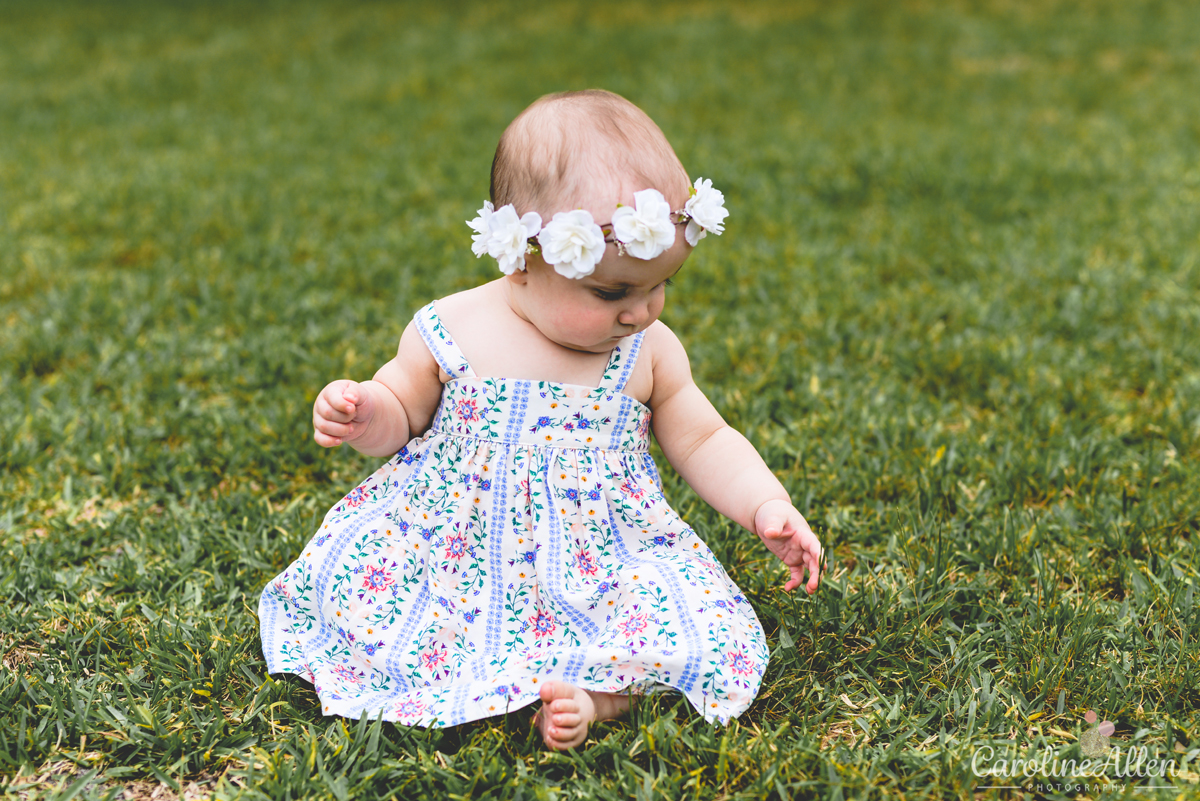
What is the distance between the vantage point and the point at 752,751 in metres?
1.79

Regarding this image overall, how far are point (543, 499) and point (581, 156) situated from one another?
0.64 m

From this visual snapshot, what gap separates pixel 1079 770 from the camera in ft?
5.78

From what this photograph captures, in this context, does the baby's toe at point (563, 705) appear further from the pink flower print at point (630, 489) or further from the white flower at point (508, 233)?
the white flower at point (508, 233)

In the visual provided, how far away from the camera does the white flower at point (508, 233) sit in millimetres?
1756

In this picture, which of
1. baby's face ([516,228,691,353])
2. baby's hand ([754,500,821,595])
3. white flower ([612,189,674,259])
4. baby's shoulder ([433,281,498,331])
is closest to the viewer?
white flower ([612,189,674,259])

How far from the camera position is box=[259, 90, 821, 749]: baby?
5.93 feet

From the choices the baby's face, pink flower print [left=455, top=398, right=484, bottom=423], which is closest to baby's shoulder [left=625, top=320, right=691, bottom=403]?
the baby's face

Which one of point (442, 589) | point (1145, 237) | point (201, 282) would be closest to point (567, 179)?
point (442, 589)

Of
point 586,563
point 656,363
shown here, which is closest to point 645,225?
point 656,363

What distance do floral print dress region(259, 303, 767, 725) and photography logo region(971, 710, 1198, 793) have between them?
16.7 inches

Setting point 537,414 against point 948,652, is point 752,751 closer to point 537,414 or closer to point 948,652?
point 948,652

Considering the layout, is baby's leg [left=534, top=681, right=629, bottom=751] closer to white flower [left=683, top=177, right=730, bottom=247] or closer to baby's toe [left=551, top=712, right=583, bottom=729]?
baby's toe [left=551, top=712, right=583, bottom=729]

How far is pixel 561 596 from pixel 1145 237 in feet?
12.5

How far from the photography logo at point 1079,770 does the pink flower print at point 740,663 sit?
0.41 meters
